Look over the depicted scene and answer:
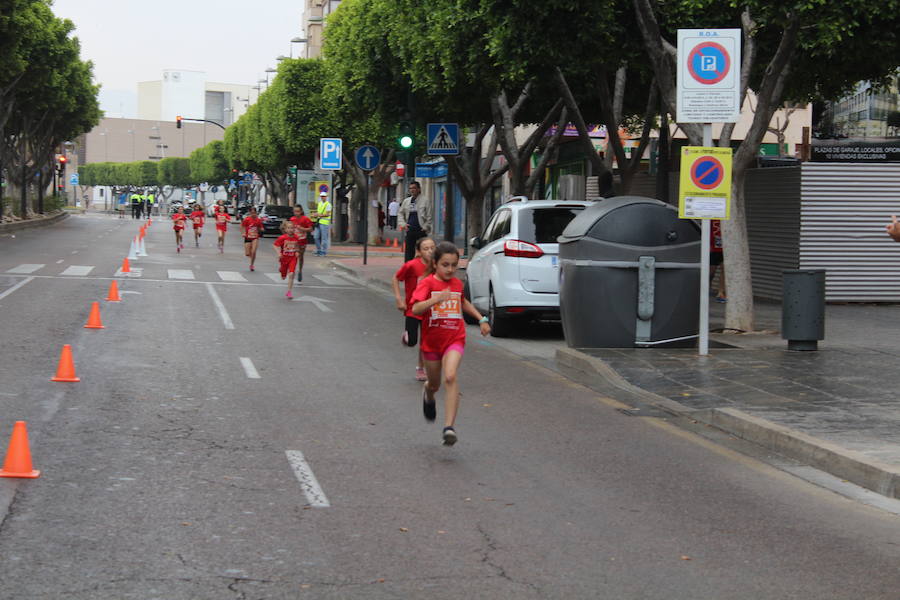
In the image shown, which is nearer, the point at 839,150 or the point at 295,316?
the point at 295,316

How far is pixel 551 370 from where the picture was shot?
13328mm

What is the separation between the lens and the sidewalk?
27.7 ft

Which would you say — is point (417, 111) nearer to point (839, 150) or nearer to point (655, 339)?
point (839, 150)

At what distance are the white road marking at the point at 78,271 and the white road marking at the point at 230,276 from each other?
8.96 ft

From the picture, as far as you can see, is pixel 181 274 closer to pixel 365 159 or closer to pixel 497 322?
pixel 365 159

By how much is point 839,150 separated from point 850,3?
19.4 metres

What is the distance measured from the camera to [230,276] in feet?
88.9

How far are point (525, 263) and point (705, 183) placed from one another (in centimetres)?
322

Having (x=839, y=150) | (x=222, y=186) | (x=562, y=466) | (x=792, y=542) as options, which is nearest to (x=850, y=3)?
(x=562, y=466)

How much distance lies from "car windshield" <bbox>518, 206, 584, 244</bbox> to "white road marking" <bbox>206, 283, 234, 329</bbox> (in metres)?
4.03

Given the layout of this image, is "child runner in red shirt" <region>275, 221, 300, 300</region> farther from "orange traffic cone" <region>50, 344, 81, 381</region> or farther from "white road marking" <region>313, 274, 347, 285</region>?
"orange traffic cone" <region>50, 344, 81, 381</region>

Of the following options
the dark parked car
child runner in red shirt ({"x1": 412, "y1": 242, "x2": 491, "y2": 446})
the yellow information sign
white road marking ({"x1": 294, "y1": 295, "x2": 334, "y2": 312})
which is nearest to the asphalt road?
child runner in red shirt ({"x1": 412, "y1": 242, "x2": 491, "y2": 446})

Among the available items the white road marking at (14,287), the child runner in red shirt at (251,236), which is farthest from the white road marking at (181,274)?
the white road marking at (14,287)

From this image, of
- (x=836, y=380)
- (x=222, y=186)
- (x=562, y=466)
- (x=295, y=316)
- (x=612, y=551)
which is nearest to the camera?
(x=612, y=551)
